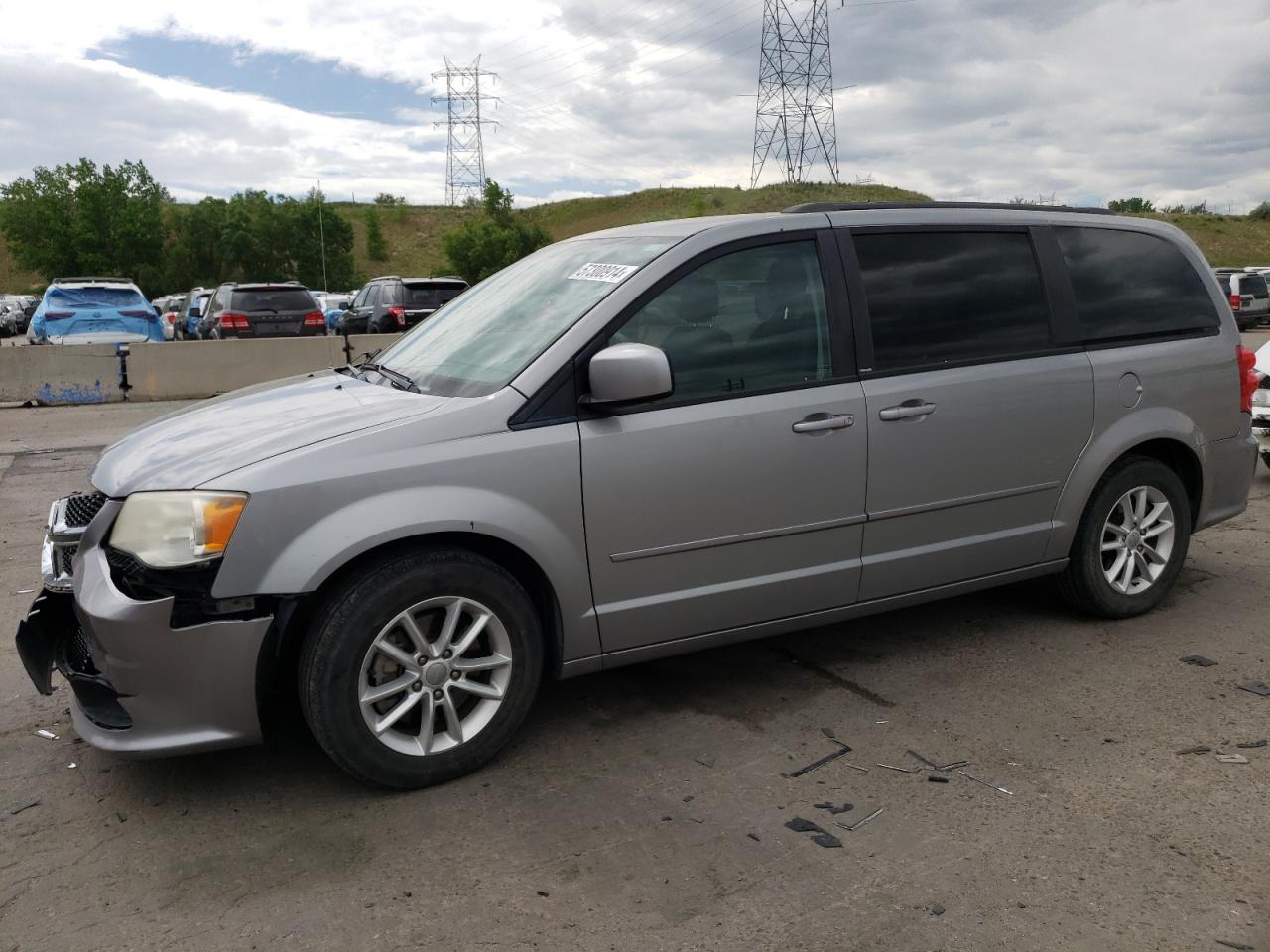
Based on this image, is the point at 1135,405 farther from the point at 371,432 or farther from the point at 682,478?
the point at 371,432

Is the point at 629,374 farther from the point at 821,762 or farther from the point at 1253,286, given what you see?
the point at 1253,286

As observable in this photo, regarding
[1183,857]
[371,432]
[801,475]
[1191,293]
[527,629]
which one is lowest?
[1183,857]

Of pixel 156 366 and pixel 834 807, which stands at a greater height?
pixel 156 366

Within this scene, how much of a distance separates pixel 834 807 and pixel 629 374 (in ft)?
4.91

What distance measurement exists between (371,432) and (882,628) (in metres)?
2.68

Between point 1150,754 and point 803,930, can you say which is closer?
point 803,930

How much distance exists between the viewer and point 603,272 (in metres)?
4.04

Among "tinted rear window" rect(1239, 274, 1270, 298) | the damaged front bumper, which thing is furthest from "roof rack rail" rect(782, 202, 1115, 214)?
"tinted rear window" rect(1239, 274, 1270, 298)

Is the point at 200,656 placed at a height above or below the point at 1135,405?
below

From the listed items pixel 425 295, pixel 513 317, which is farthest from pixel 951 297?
pixel 425 295

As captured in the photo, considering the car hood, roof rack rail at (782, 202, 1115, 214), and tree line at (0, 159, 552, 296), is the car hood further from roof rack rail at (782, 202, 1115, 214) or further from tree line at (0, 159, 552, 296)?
tree line at (0, 159, 552, 296)

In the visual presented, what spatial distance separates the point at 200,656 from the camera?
10.4 ft

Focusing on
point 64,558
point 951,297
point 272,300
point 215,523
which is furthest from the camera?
point 272,300

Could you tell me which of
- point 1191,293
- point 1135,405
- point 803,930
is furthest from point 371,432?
point 1191,293
